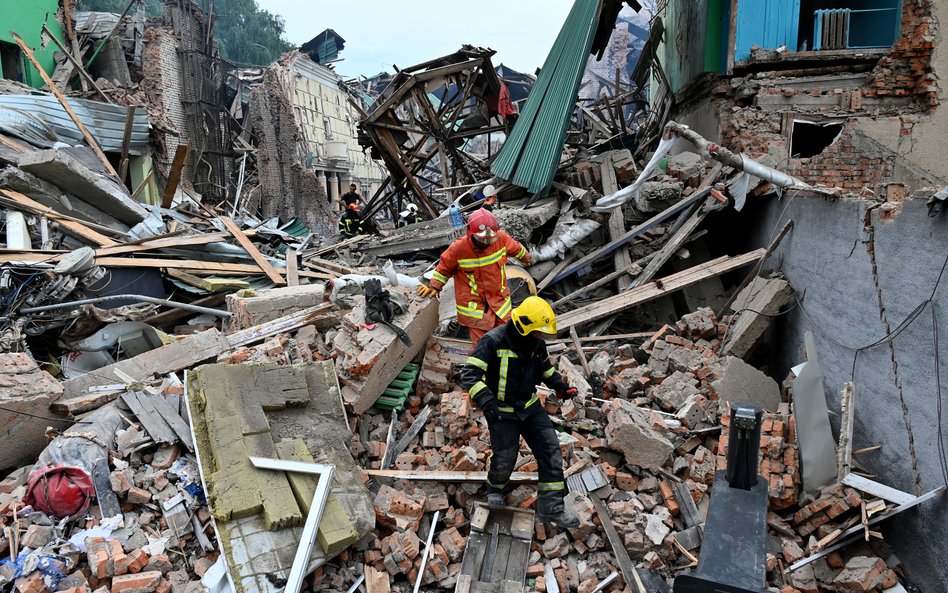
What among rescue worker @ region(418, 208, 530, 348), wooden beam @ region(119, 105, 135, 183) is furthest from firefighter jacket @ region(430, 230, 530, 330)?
wooden beam @ region(119, 105, 135, 183)

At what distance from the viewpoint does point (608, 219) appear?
792 centimetres

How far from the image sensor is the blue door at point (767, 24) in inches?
314

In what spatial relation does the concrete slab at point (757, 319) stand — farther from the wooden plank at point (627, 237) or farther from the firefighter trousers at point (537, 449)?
the firefighter trousers at point (537, 449)

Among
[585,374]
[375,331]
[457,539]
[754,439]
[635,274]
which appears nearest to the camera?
[754,439]

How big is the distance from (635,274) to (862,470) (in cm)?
361

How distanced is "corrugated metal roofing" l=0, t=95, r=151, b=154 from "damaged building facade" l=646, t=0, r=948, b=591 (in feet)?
37.3

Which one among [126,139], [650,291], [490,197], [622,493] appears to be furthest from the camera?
[126,139]

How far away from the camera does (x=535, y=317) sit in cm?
366

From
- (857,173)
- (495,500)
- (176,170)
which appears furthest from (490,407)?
(176,170)

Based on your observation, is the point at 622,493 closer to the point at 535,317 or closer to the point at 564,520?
the point at 564,520

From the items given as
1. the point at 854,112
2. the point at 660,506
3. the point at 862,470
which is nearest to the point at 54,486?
the point at 660,506

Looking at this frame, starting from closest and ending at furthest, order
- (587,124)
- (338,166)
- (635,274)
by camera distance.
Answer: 1. (635,274)
2. (587,124)
3. (338,166)

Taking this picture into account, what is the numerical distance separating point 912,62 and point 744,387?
5773 millimetres

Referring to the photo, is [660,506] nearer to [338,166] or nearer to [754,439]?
[754,439]
